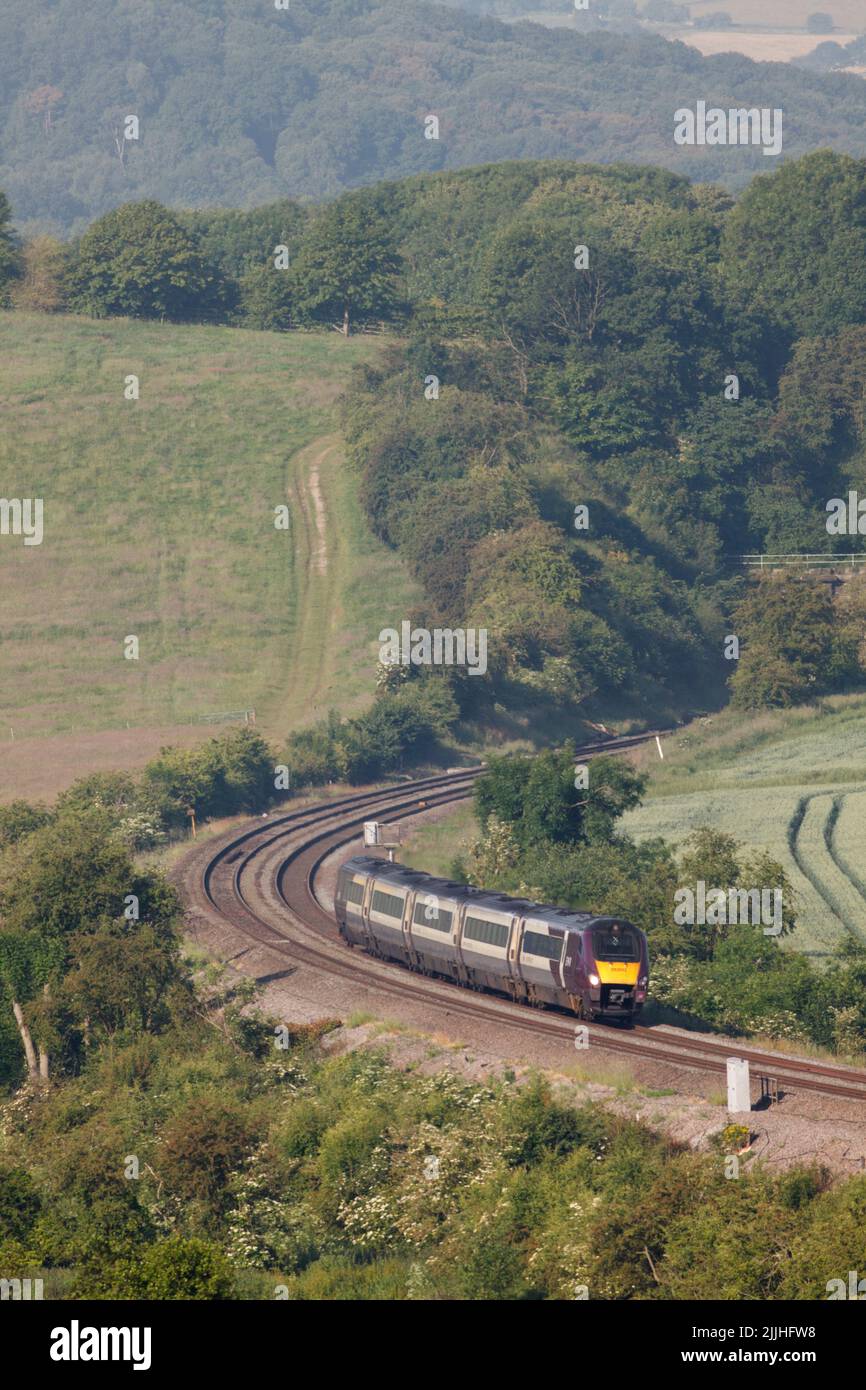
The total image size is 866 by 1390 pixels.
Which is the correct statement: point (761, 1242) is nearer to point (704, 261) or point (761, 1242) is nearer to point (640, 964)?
point (640, 964)

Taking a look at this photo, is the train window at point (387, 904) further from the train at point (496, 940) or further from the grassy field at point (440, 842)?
the grassy field at point (440, 842)

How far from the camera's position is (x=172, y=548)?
406ft

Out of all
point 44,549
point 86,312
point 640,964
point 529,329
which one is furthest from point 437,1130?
point 86,312

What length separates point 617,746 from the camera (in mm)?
100875

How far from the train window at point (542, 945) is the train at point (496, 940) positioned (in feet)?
0.08

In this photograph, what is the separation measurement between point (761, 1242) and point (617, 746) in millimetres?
69875

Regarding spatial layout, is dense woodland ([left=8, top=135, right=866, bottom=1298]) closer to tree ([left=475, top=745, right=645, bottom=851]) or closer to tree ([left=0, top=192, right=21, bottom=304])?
tree ([left=475, top=745, right=645, bottom=851])

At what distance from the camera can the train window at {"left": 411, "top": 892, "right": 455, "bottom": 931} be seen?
50.8 m

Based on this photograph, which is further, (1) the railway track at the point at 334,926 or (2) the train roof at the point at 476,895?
(2) the train roof at the point at 476,895

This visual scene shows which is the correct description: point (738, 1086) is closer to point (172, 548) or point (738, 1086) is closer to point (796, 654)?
point (796, 654)

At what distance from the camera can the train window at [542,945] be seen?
1797 inches

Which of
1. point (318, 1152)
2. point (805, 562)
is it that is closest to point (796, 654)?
point (805, 562)

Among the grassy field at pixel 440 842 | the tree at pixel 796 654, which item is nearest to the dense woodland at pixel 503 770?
the tree at pixel 796 654

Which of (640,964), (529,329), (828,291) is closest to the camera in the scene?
(640,964)
